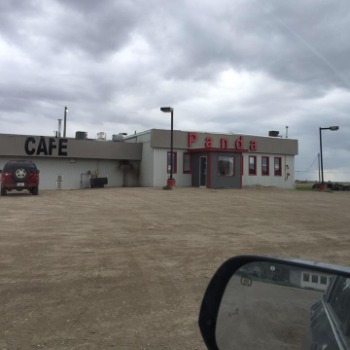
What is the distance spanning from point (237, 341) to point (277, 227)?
10449 mm

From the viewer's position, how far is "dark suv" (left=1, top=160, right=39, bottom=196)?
74.0ft

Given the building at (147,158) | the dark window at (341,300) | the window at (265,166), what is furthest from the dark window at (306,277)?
the window at (265,166)

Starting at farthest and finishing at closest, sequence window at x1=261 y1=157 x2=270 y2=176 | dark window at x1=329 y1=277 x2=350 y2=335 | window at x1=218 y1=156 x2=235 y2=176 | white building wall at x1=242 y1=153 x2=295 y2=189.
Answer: window at x1=261 y1=157 x2=270 y2=176 → white building wall at x1=242 y1=153 x2=295 y2=189 → window at x1=218 y1=156 x2=235 y2=176 → dark window at x1=329 y1=277 x2=350 y2=335

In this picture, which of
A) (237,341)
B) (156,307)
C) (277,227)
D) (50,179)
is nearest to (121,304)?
(156,307)

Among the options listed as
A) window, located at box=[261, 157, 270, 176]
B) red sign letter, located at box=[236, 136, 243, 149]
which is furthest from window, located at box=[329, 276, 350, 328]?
window, located at box=[261, 157, 270, 176]

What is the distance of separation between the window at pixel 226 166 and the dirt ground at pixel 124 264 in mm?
16062

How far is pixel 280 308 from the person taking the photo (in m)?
2.15

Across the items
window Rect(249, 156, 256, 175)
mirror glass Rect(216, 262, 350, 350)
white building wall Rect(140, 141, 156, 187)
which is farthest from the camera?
window Rect(249, 156, 256, 175)

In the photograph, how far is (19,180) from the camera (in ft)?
74.5

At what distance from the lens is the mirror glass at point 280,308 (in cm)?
191

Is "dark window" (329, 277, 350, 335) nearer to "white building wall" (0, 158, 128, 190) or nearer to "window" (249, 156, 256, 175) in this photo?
"white building wall" (0, 158, 128, 190)

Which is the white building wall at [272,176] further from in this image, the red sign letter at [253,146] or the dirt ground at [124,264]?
the dirt ground at [124,264]

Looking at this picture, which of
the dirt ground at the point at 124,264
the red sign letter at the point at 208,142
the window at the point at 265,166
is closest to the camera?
the dirt ground at the point at 124,264

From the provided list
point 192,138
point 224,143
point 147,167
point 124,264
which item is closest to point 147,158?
point 147,167
